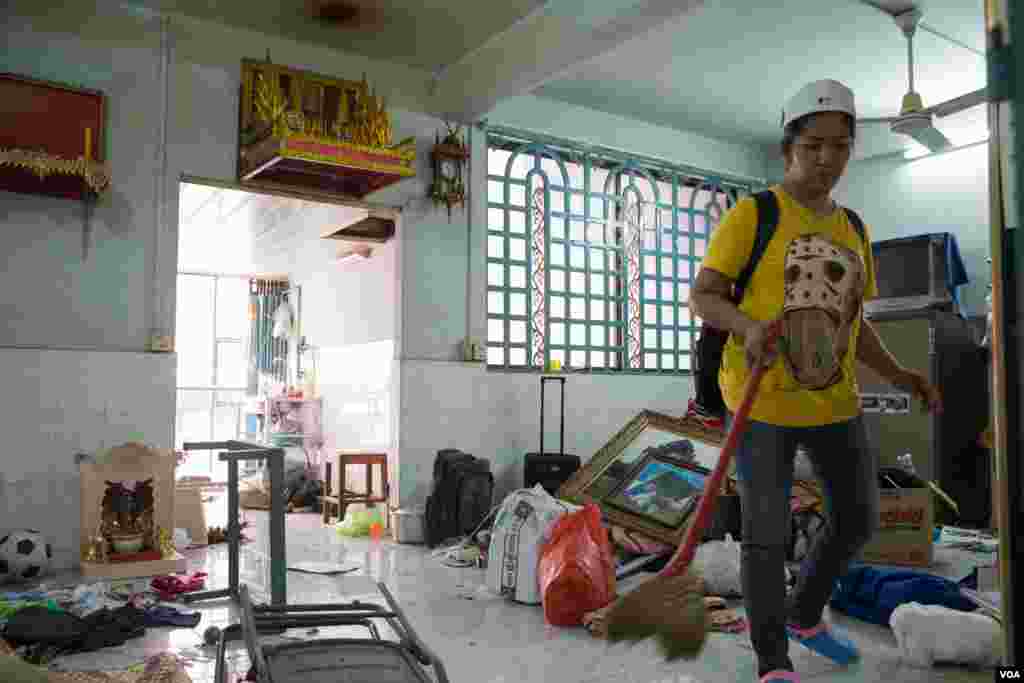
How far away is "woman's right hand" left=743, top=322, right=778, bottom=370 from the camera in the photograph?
1852 mm

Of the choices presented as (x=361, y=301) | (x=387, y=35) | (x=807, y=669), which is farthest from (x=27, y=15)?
(x=807, y=669)

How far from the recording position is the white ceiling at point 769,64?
531 cm

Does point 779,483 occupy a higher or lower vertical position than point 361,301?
lower

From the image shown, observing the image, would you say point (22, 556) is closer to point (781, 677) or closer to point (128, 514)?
point (128, 514)

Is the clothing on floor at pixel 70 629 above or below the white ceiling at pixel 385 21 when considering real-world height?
below

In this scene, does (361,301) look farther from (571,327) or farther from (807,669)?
(807,669)

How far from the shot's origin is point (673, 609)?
1.65m

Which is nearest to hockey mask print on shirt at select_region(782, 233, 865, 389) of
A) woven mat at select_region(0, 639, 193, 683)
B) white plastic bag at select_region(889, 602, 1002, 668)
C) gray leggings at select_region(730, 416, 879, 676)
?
gray leggings at select_region(730, 416, 879, 676)

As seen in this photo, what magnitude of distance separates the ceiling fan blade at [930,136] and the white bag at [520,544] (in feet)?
10.9

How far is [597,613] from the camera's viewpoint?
3271 millimetres

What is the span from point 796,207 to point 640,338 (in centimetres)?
511

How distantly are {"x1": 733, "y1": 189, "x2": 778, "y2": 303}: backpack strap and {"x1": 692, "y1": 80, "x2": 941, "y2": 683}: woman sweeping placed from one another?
0.04 feet

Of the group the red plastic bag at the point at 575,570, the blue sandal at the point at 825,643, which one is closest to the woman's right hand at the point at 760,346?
the blue sandal at the point at 825,643

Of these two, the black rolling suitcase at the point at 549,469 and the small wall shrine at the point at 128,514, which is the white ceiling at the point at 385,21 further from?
the black rolling suitcase at the point at 549,469
